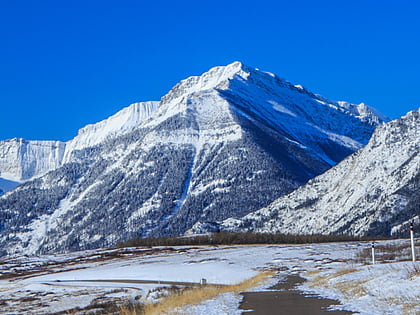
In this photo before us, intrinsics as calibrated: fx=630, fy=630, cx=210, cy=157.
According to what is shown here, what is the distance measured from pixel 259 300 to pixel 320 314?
8577mm

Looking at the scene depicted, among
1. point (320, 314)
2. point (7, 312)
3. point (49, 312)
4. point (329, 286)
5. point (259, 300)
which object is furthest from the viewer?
point (7, 312)

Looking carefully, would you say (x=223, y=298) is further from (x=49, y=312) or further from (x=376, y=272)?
(x=49, y=312)

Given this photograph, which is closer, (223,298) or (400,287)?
(400,287)

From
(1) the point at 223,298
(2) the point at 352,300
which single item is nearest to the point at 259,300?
(1) the point at 223,298

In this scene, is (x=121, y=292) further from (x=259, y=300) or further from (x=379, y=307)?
(x=379, y=307)

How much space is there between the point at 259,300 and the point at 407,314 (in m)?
12.1

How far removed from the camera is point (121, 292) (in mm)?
77938

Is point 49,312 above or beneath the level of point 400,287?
beneath

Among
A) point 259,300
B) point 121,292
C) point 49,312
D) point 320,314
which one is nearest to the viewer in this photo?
point 320,314

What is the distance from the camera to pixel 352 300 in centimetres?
3173

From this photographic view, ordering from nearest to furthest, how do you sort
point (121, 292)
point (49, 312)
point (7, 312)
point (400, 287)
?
point (400, 287) → point (49, 312) → point (7, 312) → point (121, 292)

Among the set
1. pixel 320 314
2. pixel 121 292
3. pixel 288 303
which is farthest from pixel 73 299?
pixel 320 314

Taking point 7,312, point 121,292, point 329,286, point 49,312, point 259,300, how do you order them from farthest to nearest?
point 121,292 → point 7,312 → point 49,312 → point 329,286 → point 259,300

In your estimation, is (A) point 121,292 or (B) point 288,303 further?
(A) point 121,292
